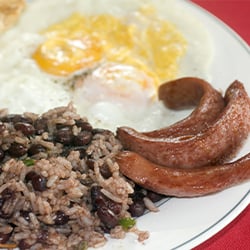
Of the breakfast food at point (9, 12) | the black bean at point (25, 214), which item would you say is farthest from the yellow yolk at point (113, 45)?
the black bean at point (25, 214)

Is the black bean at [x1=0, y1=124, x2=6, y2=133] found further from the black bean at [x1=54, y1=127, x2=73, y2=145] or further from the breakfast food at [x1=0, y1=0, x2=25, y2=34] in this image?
the breakfast food at [x1=0, y1=0, x2=25, y2=34]

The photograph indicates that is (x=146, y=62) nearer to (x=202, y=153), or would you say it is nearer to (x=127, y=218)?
(x=202, y=153)

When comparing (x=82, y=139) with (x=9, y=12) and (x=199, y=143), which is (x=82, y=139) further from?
(x=9, y=12)

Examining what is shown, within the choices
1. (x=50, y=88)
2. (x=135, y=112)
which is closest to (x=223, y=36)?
(x=135, y=112)

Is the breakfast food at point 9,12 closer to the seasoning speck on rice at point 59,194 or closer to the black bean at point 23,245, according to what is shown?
the seasoning speck on rice at point 59,194

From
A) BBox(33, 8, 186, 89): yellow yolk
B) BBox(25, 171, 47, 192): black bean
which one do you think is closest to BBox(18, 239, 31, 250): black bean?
BBox(25, 171, 47, 192): black bean

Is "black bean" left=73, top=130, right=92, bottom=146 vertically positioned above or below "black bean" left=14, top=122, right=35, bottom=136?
above

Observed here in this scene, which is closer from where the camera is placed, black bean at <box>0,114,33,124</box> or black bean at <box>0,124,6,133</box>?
black bean at <box>0,124,6,133</box>

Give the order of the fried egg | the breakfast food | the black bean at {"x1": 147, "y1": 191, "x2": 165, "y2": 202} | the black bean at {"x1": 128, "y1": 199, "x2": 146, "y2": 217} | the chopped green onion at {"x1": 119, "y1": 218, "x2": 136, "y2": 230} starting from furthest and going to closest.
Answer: the breakfast food < the fried egg < the black bean at {"x1": 147, "y1": 191, "x2": 165, "y2": 202} < the black bean at {"x1": 128, "y1": 199, "x2": 146, "y2": 217} < the chopped green onion at {"x1": 119, "y1": 218, "x2": 136, "y2": 230}
